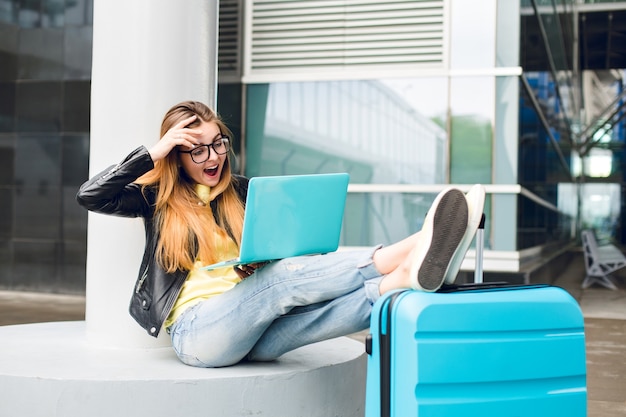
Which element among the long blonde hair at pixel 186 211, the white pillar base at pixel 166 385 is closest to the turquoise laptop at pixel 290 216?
the long blonde hair at pixel 186 211

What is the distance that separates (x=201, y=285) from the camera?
10.2 ft

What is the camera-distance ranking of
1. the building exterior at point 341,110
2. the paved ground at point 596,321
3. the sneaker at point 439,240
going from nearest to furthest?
the sneaker at point 439,240, the paved ground at point 596,321, the building exterior at point 341,110

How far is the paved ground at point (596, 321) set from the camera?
4.84 metres

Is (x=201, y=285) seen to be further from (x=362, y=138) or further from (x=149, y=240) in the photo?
(x=362, y=138)

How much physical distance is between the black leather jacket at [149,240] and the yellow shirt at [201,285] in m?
0.05

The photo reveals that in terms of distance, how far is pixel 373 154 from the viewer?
382 inches

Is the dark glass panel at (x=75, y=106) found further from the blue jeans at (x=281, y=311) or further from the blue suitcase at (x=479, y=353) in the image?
the blue suitcase at (x=479, y=353)

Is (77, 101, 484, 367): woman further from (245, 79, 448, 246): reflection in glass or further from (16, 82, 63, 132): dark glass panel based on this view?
(16, 82, 63, 132): dark glass panel

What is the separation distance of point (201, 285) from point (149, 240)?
29 cm

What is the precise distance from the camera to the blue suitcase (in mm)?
2283

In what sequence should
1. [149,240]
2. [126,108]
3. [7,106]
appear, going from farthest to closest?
[7,106]
[126,108]
[149,240]

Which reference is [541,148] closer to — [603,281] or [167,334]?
[603,281]

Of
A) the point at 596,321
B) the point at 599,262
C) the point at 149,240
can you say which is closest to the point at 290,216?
the point at 149,240

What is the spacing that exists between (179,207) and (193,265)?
247 millimetres
